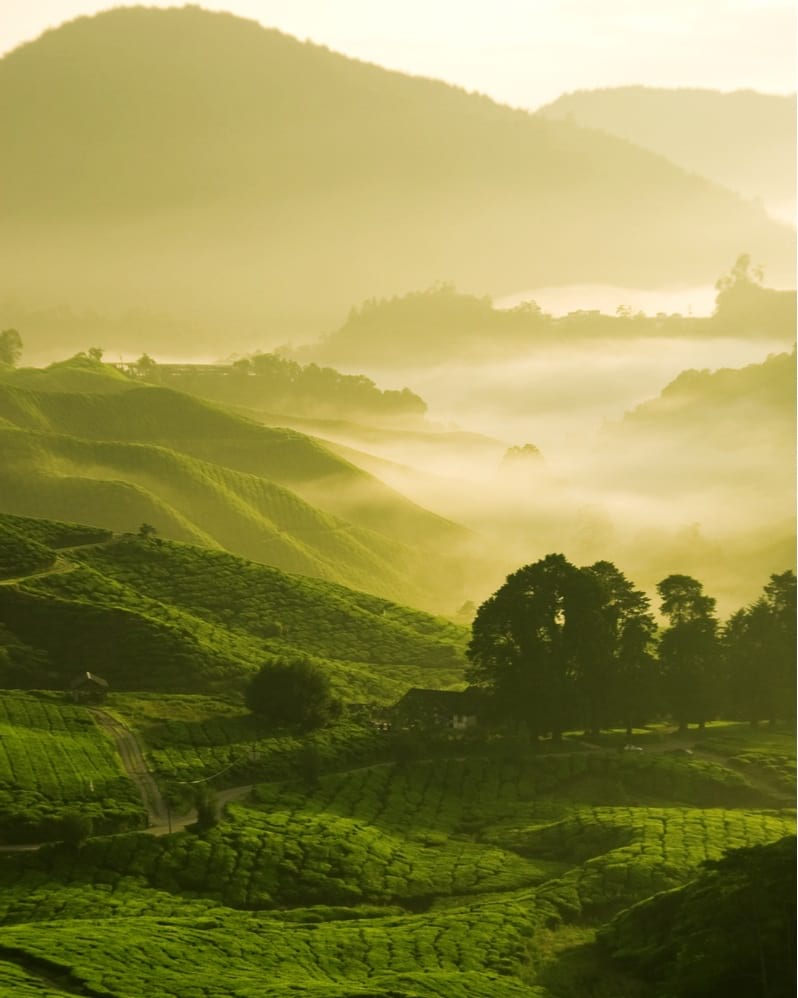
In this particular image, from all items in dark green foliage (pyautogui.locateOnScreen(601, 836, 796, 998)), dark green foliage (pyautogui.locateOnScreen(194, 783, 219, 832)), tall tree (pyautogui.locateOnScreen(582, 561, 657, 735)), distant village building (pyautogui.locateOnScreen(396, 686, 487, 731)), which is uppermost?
tall tree (pyautogui.locateOnScreen(582, 561, 657, 735))

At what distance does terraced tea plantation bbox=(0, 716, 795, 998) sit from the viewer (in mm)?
71438

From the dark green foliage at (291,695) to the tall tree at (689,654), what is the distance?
86.7 feet

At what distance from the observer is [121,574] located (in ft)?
480

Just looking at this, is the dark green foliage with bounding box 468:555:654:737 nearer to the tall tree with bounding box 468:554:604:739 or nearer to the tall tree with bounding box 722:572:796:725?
the tall tree with bounding box 468:554:604:739

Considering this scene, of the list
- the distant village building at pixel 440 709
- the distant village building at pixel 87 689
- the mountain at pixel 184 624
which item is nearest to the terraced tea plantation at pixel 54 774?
the distant village building at pixel 87 689

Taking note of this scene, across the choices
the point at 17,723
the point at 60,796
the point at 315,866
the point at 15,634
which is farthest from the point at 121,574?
the point at 315,866

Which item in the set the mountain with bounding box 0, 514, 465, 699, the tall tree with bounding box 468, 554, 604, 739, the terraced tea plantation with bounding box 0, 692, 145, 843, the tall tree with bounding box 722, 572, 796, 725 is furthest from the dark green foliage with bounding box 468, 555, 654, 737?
the terraced tea plantation with bounding box 0, 692, 145, 843

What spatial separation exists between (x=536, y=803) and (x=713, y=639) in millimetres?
29688

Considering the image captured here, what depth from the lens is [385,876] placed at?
3511 inches

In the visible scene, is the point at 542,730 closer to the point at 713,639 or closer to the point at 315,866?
the point at 713,639

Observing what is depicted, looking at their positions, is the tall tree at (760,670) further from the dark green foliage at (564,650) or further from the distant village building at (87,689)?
the distant village building at (87,689)

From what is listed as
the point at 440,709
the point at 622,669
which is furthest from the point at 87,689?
the point at 622,669

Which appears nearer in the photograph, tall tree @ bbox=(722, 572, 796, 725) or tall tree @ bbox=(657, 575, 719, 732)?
tall tree @ bbox=(657, 575, 719, 732)

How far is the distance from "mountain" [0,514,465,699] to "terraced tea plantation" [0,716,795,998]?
33.4 ft
